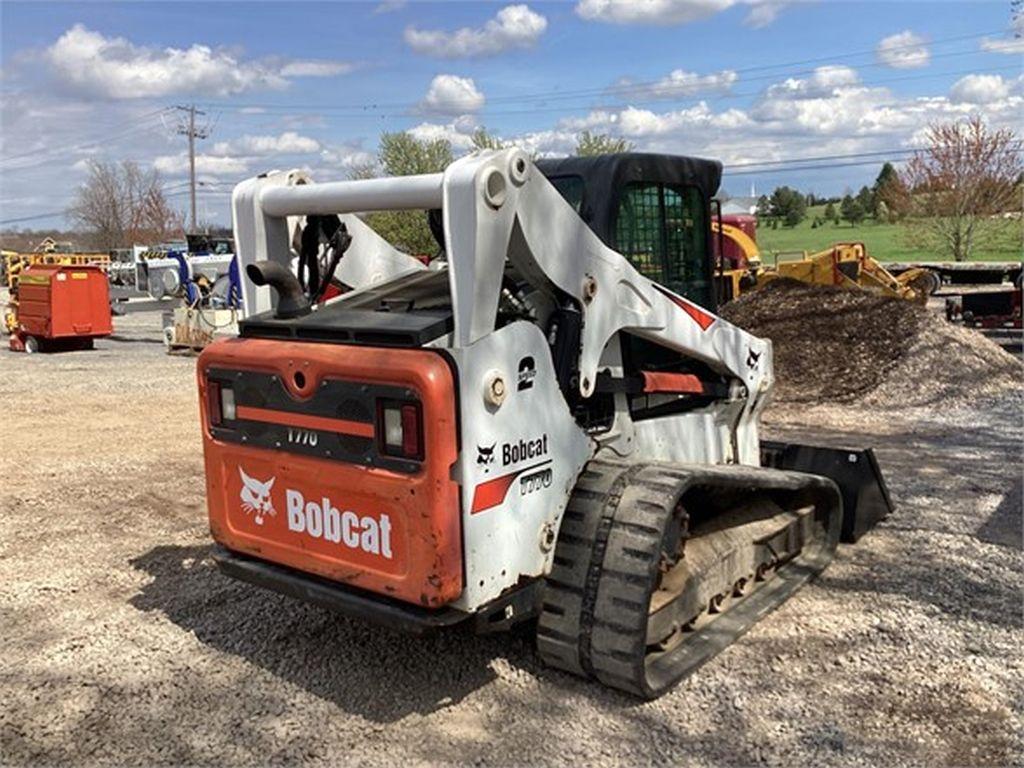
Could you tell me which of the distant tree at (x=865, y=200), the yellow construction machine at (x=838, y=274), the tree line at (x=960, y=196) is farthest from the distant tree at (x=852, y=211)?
the yellow construction machine at (x=838, y=274)

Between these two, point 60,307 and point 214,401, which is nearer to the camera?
point 214,401

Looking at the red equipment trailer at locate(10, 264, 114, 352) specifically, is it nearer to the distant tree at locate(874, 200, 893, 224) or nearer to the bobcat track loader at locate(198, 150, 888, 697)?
the bobcat track loader at locate(198, 150, 888, 697)

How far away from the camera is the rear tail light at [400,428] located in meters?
3.27

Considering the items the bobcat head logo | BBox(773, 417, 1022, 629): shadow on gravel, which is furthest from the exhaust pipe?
BBox(773, 417, 1022, 629): shadow on gravel

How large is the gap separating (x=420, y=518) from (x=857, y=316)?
10406mm

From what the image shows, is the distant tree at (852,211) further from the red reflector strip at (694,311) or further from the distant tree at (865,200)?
the red reflector strip at (694,311)

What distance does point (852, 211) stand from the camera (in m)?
73.8

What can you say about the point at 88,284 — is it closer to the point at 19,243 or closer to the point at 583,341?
the point at 583,341

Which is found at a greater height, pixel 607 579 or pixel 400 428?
pixel 400 428

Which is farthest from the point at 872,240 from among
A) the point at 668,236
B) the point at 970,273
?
the point at 668,236

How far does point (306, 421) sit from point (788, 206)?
78024 mm

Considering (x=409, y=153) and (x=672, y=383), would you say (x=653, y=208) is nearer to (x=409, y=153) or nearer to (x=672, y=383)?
(x=672, y=383)

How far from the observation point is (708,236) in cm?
498

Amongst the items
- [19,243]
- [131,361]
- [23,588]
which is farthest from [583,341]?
[19,243]
